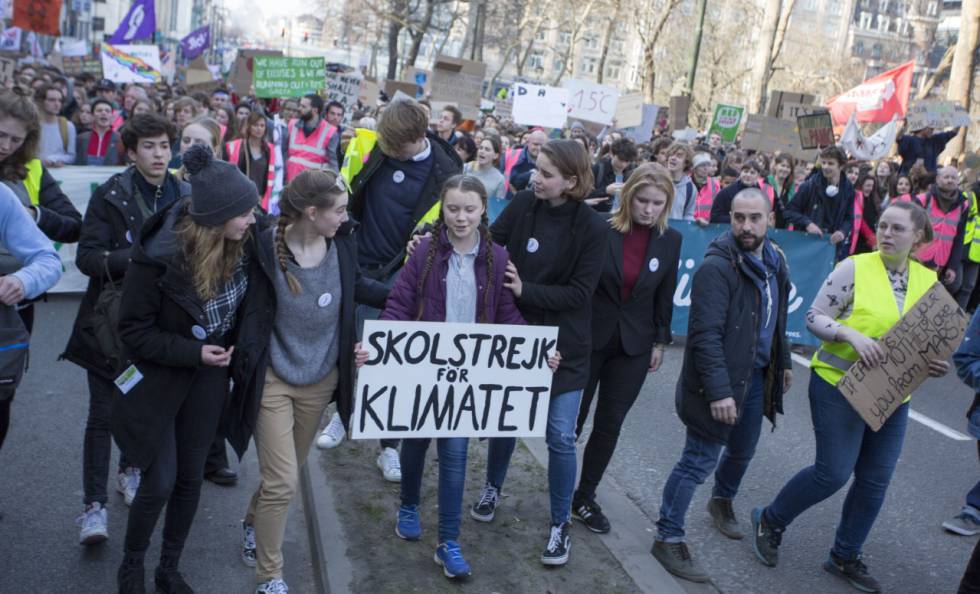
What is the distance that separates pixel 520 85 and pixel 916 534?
1011 cm

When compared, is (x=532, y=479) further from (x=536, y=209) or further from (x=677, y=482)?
(x=536, y=209)

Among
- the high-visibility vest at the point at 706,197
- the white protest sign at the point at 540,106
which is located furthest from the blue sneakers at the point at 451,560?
the white protest sign at the point at 540,106

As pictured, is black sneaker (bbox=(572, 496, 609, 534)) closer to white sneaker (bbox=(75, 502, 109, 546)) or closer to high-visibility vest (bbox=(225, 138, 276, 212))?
white sneaker (bbox=(75, 502, 109, 546))

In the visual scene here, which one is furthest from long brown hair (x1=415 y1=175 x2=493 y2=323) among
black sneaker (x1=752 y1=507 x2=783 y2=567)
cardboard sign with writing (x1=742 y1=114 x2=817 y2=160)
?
cardboard sign with writing (x1=742 y1=114 x2=817 y2=160)

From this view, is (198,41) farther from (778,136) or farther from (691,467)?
(691,467)

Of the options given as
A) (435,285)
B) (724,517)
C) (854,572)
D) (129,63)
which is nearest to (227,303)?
(435,285)

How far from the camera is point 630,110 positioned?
55.5ft

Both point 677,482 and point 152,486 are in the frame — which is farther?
point 677,482

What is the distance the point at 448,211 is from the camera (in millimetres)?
4000

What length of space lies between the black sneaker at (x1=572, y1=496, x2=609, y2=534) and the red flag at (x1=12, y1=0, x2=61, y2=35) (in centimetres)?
1834

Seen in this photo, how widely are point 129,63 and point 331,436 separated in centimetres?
1658

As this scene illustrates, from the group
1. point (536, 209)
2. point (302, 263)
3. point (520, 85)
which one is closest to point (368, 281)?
point (302, 263)

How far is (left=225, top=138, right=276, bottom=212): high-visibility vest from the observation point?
27.4ft

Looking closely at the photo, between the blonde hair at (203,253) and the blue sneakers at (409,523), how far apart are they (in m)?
→ 1.46
